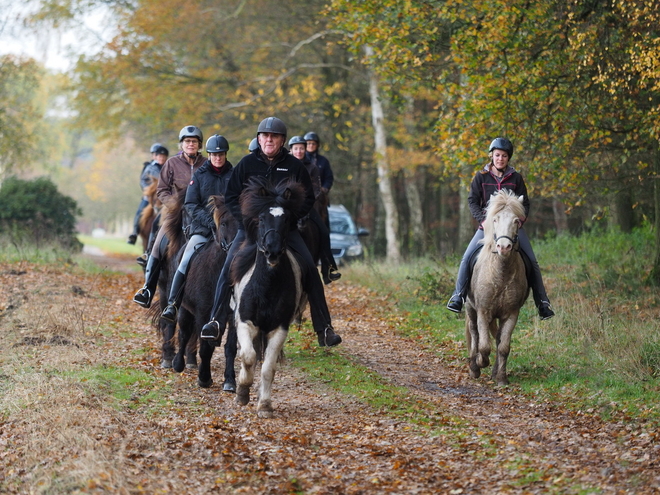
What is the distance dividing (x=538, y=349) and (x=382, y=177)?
48.5ft

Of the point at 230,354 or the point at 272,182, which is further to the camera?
the point at 230,354

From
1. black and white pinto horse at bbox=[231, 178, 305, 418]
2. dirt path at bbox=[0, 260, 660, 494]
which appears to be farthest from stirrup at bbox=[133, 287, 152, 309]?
black and white pinto horse at bbox=[231, 178, 305, 418]

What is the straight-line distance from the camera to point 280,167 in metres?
8.88

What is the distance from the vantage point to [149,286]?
10.7 m

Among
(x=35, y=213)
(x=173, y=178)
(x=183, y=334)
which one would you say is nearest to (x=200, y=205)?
(x=173, y=178)

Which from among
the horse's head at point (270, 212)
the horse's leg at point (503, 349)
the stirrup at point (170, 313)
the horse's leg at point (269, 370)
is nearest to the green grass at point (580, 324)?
the horse's leg at point (503, 349)

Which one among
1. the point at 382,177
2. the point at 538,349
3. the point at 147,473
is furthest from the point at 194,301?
the point at 382,177

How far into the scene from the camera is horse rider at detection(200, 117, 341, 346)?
866cm

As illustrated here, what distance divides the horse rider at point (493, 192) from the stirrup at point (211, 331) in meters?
3.25

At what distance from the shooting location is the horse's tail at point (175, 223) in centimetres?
1047

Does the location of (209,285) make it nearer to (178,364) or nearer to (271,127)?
(178,364)

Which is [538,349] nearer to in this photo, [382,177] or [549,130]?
[549,130]

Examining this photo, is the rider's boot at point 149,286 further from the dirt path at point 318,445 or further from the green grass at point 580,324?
the green grass at point 580,324

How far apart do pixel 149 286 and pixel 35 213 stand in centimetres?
1652
